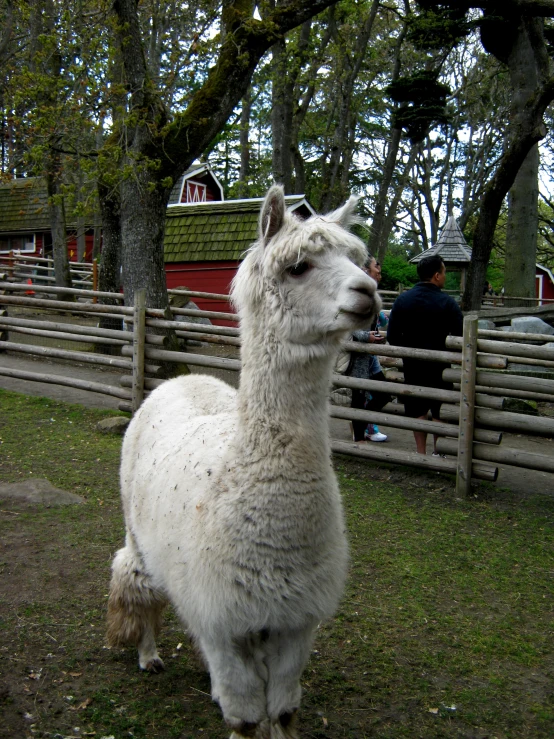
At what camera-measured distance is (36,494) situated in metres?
5.74

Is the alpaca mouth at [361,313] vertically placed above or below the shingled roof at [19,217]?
below

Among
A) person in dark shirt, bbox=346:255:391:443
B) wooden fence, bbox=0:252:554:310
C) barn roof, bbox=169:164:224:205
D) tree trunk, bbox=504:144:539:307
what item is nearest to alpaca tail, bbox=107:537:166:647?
person in dark shirt, bbox=346:255:391:443

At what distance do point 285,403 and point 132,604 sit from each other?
149 cm

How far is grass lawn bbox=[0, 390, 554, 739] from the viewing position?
10.1 feet

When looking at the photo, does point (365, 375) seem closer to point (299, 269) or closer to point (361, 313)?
point (299, 269)

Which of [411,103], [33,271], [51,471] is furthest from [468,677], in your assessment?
[33,271]

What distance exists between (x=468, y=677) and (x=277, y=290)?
2247 mm

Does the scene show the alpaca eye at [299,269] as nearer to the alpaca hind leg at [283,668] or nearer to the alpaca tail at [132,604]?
the alpaca hind leg at [283,668]

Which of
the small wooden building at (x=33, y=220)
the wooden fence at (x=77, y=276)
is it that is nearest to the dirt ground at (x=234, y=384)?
the wooden fence at (x=77, y=276)

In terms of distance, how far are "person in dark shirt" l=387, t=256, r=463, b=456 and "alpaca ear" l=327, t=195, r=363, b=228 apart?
11.8 feet

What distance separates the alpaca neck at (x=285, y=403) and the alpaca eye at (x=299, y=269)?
0.26 meters

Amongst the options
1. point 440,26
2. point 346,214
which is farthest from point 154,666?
point 440,26

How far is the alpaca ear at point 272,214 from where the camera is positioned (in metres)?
2.60

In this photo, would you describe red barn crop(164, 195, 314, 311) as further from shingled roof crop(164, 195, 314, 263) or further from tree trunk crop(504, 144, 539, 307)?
tree trunk crop(504, 144, 539, 307)
